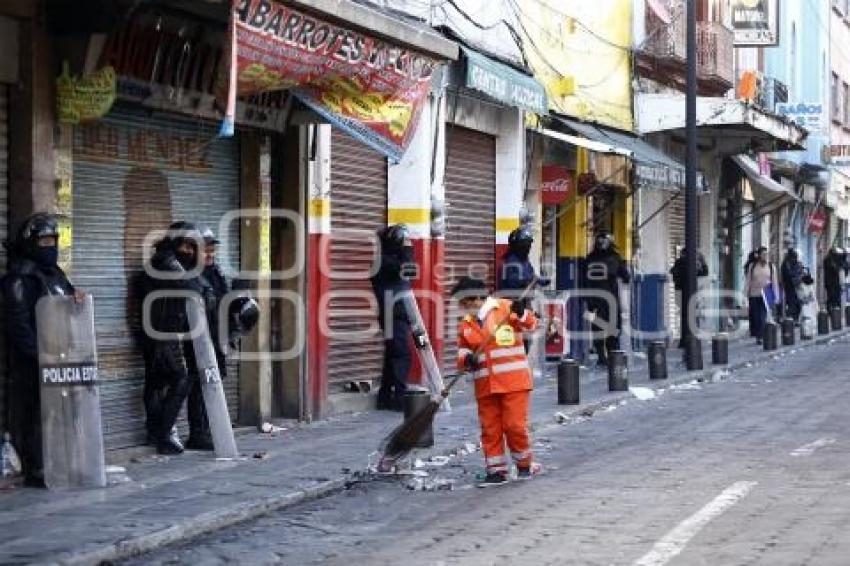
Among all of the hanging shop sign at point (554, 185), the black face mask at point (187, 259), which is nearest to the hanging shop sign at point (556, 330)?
the hanging shop sign at point (554, 185)

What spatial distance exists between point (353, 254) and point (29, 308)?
6668 mm

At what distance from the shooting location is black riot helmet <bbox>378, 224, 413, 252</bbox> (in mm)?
16906

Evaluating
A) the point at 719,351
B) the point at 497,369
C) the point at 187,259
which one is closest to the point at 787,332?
the point at 719,351

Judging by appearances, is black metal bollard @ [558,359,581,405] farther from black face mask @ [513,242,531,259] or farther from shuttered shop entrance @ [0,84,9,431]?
shuttered shop entrance @ [0,84,9,431]

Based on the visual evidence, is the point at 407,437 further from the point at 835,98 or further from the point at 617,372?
the point at 835,98

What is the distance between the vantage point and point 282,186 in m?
16.0

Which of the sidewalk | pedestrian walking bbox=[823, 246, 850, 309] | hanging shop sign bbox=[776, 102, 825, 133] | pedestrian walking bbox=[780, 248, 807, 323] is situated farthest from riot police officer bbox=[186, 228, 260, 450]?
hanging shop sign bbox=[776, 102, 825, 133]

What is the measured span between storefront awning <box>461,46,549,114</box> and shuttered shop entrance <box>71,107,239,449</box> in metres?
4.45

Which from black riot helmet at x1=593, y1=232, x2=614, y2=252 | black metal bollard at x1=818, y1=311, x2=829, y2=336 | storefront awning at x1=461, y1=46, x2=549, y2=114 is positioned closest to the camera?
storefront awning at x1=461, y1=46, x2=549, y2=114

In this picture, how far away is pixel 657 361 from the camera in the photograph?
22125 mm

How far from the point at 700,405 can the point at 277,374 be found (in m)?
5.13

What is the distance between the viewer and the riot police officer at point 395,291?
16.9m

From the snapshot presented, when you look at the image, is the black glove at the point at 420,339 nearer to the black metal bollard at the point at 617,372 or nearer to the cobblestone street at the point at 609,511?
the cobblestone street at the point at 609,511

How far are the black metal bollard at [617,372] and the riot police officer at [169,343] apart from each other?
24.3 ft
